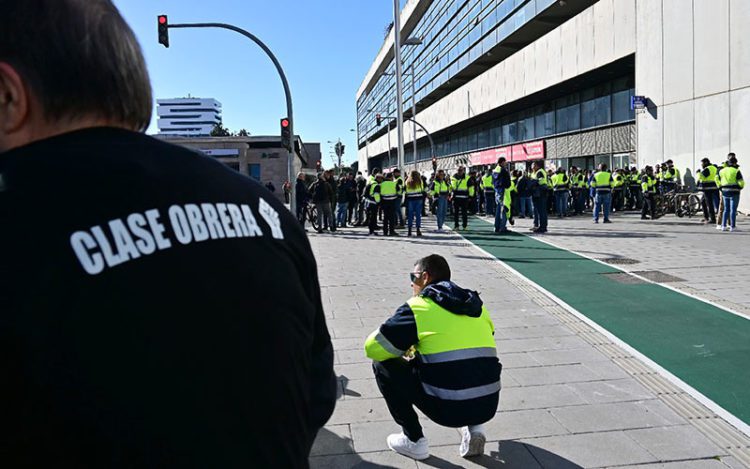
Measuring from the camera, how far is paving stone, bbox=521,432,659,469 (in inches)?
136

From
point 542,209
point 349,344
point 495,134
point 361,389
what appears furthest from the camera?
point 495,134

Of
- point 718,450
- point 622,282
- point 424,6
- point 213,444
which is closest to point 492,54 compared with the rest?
point 424,6

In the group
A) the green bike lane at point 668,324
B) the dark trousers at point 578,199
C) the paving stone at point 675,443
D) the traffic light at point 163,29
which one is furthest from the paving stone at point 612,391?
the dark trousers at point 578,199

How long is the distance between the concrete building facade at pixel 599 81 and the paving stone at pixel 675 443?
701 inches

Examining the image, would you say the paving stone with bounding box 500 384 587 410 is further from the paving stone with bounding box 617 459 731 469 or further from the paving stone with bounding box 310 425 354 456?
the paving stone with bounding box 310 425 354 456

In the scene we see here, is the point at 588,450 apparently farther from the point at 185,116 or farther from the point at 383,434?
the point at 185,116

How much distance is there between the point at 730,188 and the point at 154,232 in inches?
628

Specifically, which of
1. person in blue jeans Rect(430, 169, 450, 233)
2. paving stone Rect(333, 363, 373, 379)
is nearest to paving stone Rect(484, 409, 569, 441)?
paving stone Rect(333, 363, 373, 379)

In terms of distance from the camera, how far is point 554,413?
4.16 metres

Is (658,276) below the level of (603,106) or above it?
below

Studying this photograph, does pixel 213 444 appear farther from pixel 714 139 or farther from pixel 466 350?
pixel 714 139

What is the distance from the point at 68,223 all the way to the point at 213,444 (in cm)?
44

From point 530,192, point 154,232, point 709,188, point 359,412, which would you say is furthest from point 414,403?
point 709,188

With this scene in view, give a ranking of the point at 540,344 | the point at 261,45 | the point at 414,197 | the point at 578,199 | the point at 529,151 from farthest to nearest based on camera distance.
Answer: the point at 529,151
the point at 578,199
the point at 261,45
the point at 414,197
the point at 540,344
